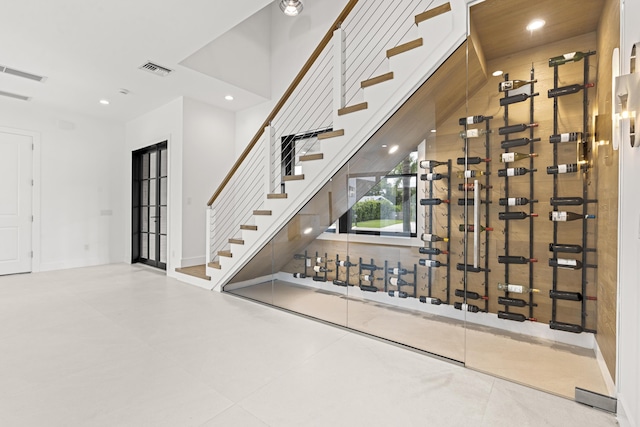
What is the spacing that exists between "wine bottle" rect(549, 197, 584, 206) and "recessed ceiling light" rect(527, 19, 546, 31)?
53.6 inches

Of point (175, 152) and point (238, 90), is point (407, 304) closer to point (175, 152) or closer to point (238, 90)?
point (238, 90)

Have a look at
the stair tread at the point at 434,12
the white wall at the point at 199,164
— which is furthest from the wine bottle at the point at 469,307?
the white wall at the point at 199,164

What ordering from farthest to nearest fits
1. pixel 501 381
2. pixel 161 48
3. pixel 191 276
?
pixel 191 276, pixel 161 48, pixel 501 381

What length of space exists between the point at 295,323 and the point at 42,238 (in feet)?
17.6

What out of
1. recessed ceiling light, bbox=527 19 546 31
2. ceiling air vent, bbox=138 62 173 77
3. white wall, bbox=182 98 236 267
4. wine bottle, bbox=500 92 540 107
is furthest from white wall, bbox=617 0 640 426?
white wall, bbox=182 98 236 267

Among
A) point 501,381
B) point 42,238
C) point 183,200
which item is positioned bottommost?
point 501,381

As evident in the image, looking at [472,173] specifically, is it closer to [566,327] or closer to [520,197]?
[520,197]

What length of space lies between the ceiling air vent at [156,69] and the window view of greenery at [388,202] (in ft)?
10.1

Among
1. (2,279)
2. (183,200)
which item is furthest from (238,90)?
(2,279)

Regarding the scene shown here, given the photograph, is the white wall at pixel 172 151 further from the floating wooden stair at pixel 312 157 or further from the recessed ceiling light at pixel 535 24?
the recessed ceiling light at pixel 535 24

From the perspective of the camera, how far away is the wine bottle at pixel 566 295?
2.65 metres

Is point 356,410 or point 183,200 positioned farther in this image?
point 183,200

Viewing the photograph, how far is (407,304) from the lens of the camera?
339 cm

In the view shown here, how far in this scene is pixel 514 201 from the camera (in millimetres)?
2871
